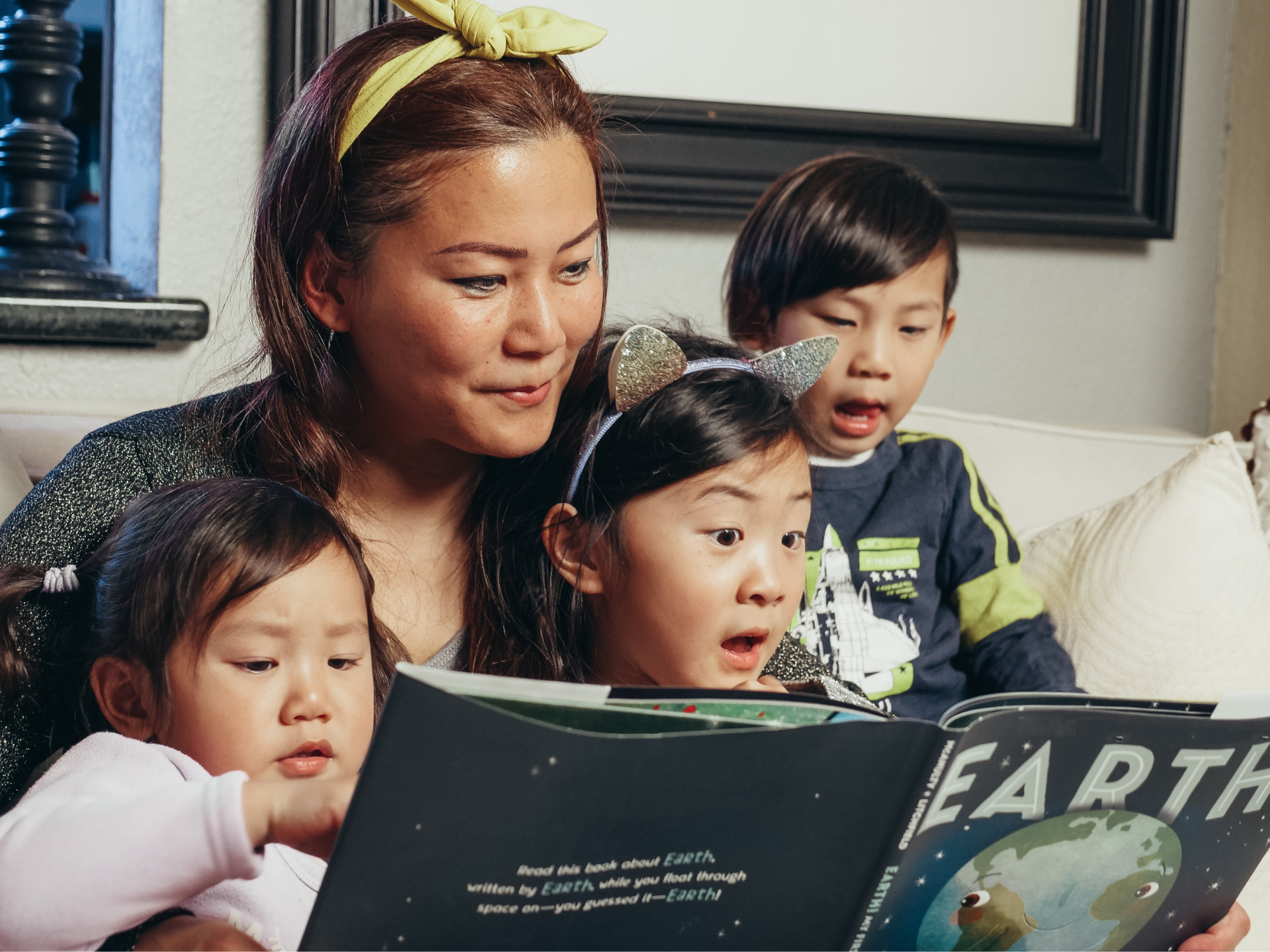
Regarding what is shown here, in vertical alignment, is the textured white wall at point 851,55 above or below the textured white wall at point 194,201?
above

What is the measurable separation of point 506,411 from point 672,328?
33 cm

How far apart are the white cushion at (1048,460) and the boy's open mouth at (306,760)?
1.02m

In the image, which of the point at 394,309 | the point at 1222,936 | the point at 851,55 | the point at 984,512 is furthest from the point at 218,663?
the point at 851,55

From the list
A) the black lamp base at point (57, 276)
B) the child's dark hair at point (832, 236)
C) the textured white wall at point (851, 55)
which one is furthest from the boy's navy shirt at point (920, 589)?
the black lamp base at point (57, 276)

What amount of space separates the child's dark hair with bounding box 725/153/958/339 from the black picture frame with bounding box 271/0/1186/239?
24cm

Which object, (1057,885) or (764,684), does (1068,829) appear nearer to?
(1057,885)

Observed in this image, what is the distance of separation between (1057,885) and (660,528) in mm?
437

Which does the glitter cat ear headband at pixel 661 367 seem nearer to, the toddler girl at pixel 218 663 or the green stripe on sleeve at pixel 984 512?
the toddler girl at pixel 218 663

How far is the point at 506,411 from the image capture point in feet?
3.37

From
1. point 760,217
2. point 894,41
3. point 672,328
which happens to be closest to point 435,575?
point 672,328

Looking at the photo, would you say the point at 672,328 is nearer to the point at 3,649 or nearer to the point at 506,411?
the point at 506,411

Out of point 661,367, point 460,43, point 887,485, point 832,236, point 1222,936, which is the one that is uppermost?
point 460,43

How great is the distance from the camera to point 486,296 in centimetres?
100

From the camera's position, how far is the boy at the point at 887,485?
143cm
